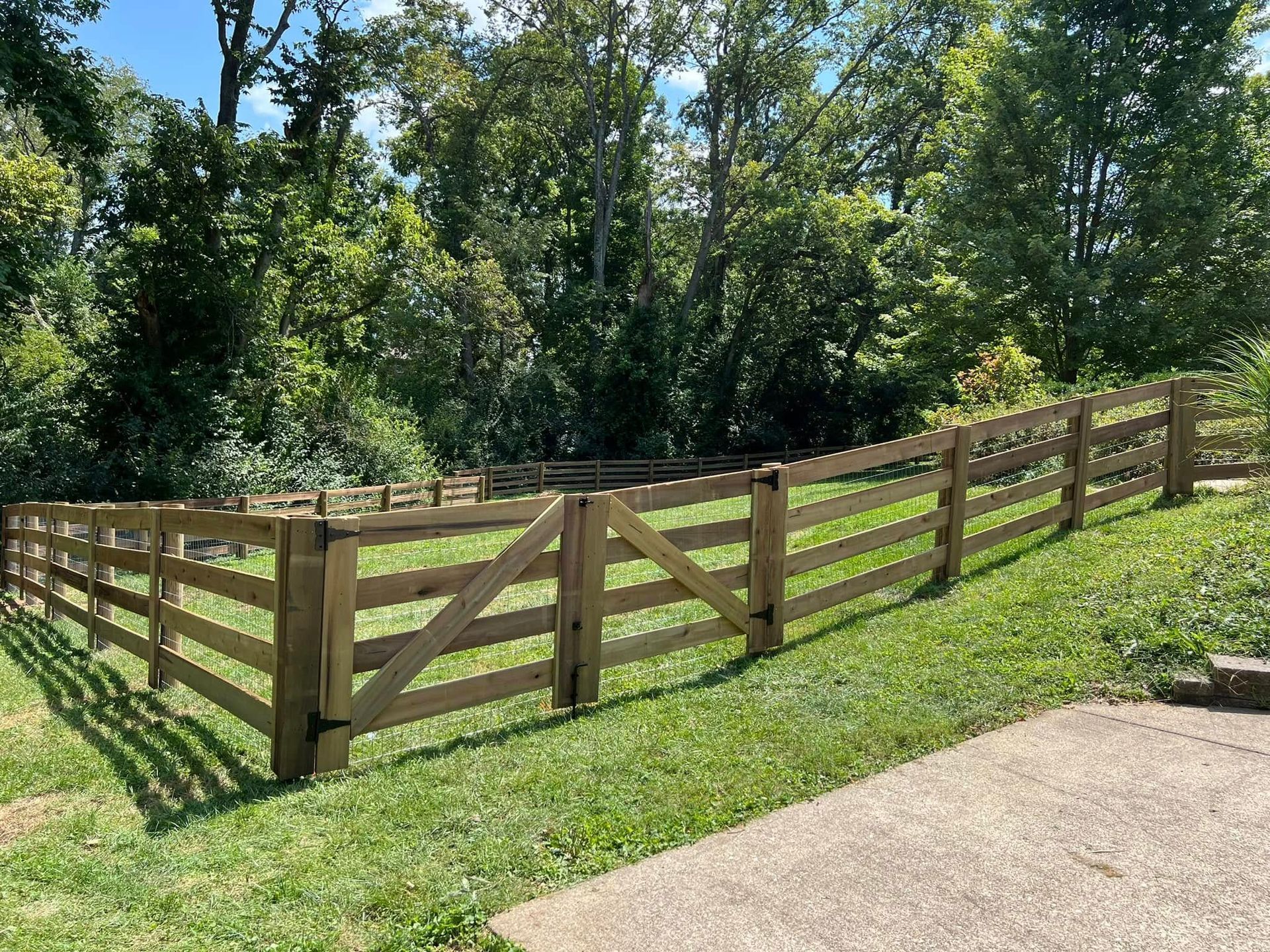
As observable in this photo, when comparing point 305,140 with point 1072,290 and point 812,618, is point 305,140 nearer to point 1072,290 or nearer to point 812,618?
point 1072,290

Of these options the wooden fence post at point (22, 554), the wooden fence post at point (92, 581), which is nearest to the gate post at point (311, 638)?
the wooden fence post at point (92, 581)

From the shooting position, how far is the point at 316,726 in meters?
3.82

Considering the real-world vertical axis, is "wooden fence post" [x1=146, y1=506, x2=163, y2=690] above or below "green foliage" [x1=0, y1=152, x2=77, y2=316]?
below

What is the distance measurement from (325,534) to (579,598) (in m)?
1.46

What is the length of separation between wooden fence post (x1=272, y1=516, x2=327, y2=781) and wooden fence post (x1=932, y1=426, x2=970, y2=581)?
470 cm

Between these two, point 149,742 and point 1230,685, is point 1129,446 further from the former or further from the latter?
point 149,742

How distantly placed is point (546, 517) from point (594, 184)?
Answer: 31.6 metres

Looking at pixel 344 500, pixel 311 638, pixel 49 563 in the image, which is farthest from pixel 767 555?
pixel 344 500

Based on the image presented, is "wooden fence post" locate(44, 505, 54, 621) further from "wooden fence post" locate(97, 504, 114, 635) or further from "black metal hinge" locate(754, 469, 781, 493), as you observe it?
"black metal hinge" locate(754, 469, 781, 493)

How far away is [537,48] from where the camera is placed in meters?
31.6

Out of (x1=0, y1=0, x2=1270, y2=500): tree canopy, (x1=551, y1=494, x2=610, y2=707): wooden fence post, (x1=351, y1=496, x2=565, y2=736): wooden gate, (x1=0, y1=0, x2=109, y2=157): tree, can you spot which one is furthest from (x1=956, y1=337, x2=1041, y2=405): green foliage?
(x1=0, y1=0, x2=109, y2=157): tree

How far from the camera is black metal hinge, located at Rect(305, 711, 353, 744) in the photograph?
382cm

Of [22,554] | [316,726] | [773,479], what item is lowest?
[22,554]

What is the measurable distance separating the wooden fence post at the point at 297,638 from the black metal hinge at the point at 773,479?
2.73 metres
